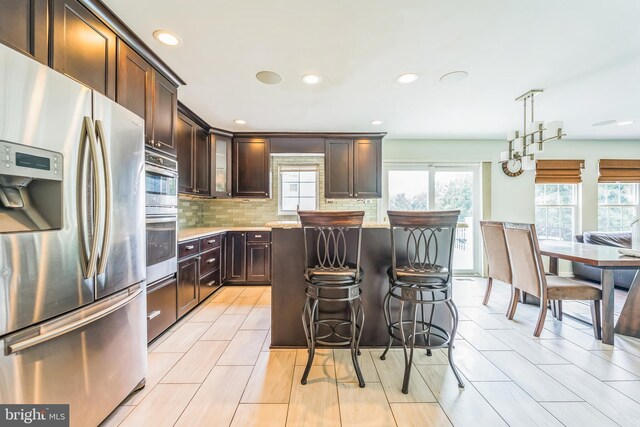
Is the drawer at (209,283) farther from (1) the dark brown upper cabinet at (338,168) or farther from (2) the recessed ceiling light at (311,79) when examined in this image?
(2) the recessed ceiling light at (311,79)

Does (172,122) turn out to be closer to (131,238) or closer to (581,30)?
(131,238)

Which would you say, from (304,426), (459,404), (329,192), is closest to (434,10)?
(459,404)

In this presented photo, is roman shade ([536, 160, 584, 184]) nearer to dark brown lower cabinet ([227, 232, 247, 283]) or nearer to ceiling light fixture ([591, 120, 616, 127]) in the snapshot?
ceiling light fixture ([591, 120, 616, 127])

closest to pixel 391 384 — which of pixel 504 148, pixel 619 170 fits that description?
pixel 504 148

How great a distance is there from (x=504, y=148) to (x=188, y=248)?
208 inches

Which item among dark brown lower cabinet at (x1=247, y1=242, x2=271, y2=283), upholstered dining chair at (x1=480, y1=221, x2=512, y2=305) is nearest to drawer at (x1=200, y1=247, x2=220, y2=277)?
dark brown lower cabinet at (x1=247, y1=242, x2=271, y2=283)

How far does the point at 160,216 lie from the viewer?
2.18 metres

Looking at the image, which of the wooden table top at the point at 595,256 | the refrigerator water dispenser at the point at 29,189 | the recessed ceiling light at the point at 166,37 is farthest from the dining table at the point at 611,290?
the recessed ceiling light at the point at 166,37

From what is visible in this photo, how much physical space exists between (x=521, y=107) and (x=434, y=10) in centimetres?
227

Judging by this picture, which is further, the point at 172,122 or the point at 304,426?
the point at 172,122

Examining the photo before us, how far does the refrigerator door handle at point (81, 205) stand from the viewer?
1170 millimetres

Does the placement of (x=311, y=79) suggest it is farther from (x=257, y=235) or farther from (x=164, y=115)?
(x=257, y=235)

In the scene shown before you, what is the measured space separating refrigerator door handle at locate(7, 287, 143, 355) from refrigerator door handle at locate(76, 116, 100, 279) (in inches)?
8.1

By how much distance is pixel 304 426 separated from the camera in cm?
137
